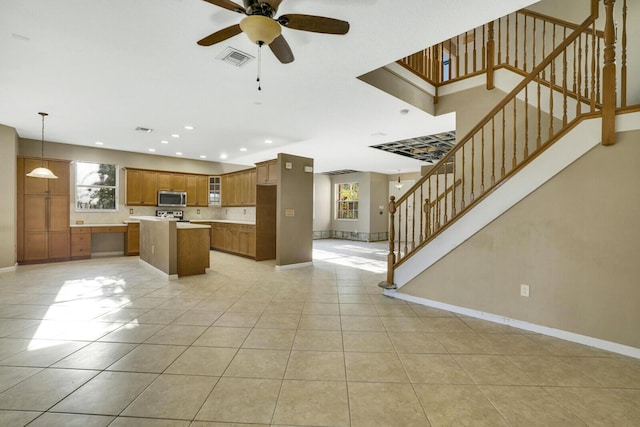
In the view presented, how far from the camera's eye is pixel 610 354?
254cm

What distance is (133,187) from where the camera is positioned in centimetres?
797

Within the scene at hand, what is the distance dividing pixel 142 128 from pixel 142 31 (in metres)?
3.67

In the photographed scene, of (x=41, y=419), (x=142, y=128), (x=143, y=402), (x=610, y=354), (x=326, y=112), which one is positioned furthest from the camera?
(x=142, y=128)

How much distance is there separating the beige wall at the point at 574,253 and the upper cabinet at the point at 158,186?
8.08 m

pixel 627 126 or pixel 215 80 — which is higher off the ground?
pixel 215 80

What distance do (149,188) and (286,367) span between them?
7.83 m

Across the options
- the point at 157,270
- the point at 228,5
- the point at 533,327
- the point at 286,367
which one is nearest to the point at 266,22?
the point at 228,5

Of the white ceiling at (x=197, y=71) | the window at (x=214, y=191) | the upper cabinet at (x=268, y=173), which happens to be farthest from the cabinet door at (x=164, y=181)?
the upper cabinet at (x=268, y=173)

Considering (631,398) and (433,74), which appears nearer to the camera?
(631,398)

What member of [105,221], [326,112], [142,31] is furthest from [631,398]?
[105,221]

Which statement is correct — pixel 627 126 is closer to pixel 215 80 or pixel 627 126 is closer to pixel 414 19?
pixel 414 19

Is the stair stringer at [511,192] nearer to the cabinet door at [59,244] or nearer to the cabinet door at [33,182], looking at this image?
the cabinet door at [59,244]

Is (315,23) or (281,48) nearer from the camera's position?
(315,23)

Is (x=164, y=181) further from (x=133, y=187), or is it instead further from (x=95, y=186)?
(x=95, y=186)
